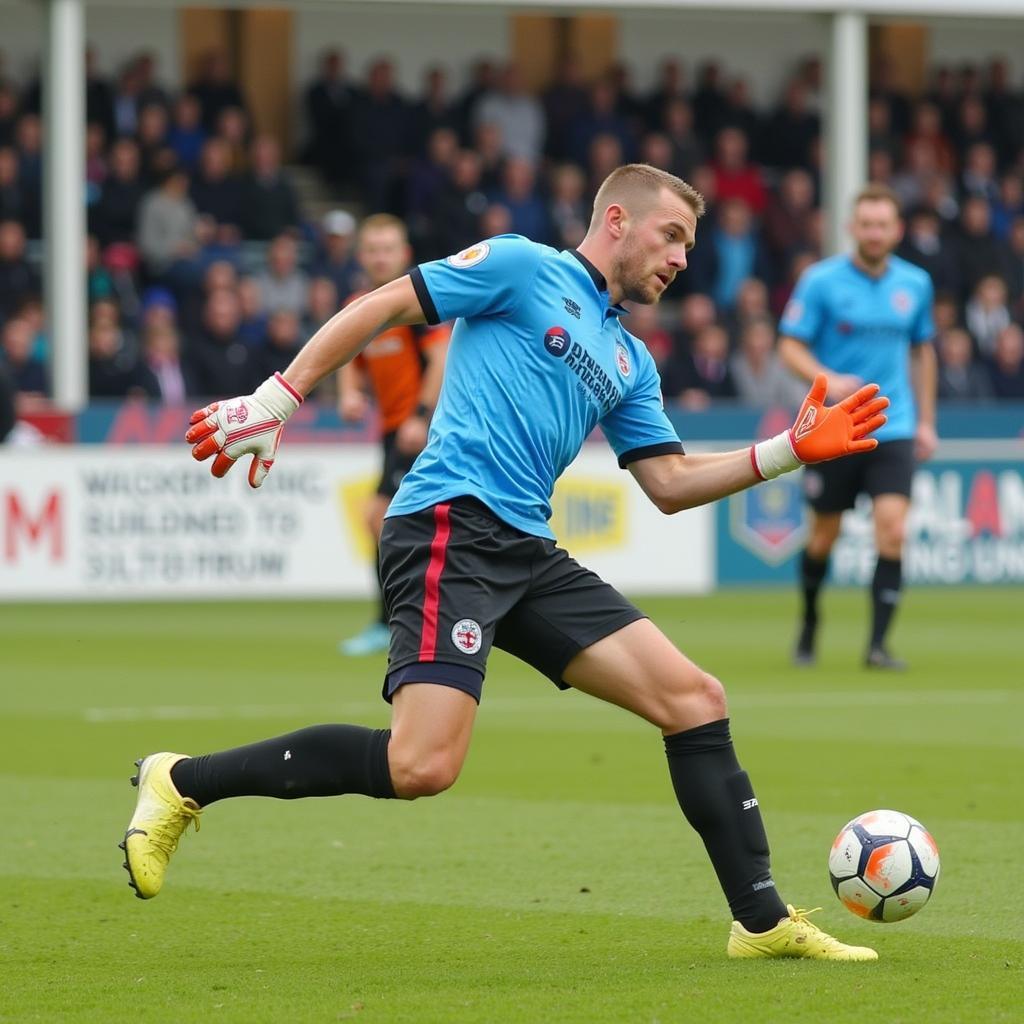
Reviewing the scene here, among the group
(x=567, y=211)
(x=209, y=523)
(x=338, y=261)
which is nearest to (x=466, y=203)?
(x=567, y=211)

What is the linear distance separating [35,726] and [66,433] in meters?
8.34

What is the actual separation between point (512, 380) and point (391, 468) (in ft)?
24.5

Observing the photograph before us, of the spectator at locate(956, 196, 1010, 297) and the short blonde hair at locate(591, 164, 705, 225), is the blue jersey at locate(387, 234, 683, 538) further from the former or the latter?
the spectator at locate(956, 196, 1010, 297)

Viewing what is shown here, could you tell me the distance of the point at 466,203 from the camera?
2200cm

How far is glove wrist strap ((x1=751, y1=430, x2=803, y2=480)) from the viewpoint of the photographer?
553 centimetres

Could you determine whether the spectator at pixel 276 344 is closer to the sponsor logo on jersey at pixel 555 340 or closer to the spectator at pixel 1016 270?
the spectator at pixel 1016 270

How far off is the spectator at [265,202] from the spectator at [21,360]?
3.07m

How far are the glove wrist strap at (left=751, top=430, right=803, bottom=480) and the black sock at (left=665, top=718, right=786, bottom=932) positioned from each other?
66 centimetres

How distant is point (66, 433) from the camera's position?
18.2m

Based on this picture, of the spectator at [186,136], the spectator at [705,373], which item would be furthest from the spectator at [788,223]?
the spectator at [186,136]

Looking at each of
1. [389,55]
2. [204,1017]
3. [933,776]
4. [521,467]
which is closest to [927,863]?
[521,467]

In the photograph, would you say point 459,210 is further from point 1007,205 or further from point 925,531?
point 1007,205

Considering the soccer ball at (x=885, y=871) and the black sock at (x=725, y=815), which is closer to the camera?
the black sock at (x=725, y=815)

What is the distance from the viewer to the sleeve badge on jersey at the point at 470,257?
5332 mm
